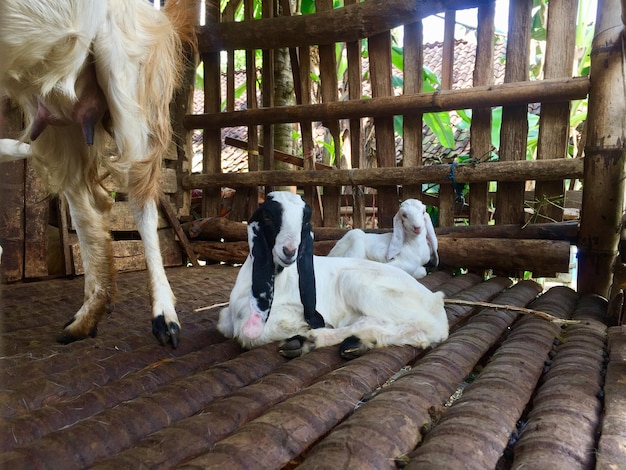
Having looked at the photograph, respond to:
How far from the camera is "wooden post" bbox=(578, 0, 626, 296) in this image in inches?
152

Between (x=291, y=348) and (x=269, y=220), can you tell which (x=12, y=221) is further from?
(x=291, y=348)

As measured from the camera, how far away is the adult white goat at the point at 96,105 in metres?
2.18

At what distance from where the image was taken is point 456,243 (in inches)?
189

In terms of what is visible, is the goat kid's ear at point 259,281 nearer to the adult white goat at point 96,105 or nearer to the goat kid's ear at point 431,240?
the adult white goat at point 96,105

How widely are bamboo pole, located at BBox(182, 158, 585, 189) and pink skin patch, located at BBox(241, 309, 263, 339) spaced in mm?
3119

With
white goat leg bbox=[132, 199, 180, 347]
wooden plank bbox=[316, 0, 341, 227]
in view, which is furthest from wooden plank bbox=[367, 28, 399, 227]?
white goat leg bbox=[132, 199, 180, 347]

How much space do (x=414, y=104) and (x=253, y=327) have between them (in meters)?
3.41

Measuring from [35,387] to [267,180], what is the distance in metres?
4.05

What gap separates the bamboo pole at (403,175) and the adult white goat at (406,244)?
21.1 inches

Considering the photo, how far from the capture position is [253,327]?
2270 mm

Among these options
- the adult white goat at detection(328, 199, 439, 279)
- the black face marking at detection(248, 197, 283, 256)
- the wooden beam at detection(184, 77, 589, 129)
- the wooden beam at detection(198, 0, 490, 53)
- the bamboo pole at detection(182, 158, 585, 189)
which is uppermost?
the wooden beam at detection(198, 0, 490, 53)

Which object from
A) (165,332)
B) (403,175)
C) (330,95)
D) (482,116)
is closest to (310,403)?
(165,332)

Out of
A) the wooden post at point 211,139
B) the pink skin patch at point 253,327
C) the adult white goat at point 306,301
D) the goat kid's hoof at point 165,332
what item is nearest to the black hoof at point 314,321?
the adult white goat at point 306,301

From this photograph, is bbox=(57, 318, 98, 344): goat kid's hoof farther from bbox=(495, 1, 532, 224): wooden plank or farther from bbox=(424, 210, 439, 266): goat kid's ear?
bbox=(495, 1, 532, 224): wooden plank
